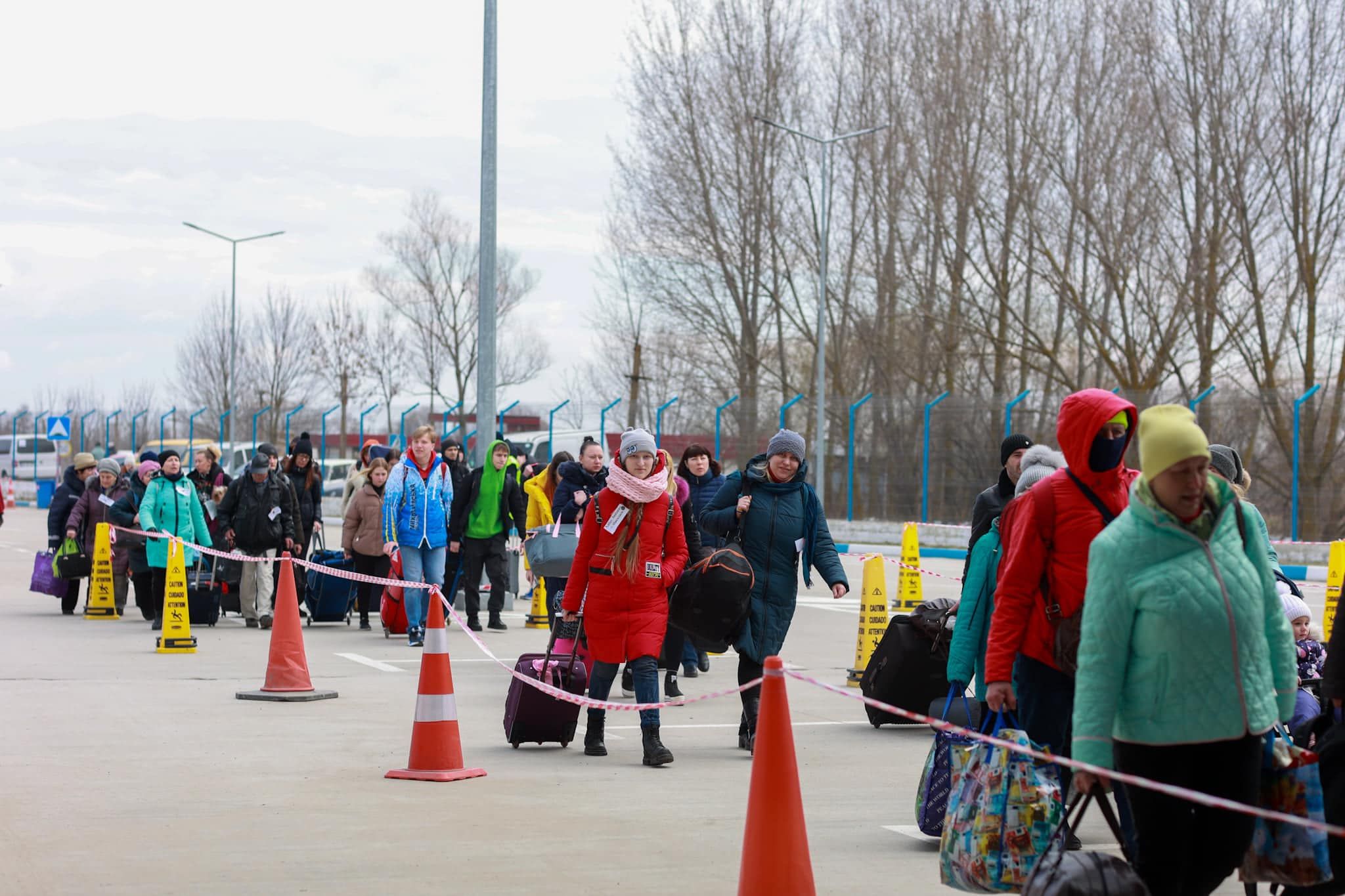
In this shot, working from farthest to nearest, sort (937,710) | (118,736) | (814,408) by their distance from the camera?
(814,408), (118,736), (937,710)

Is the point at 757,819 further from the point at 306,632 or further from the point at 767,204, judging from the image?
the point at 767,204

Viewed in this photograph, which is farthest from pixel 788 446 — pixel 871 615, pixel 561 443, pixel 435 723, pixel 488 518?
pixel 561 443

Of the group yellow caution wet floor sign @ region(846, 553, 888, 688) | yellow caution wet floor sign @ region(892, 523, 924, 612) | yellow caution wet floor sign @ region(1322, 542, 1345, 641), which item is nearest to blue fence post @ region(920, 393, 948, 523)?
yellow caution wet floor sign @ region(892, 523, 924, 612)

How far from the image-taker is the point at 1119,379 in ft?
116

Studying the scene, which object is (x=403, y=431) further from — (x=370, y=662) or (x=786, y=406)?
(x=370, y=662)

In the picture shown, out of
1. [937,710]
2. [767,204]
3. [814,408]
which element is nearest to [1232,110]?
[814,408]

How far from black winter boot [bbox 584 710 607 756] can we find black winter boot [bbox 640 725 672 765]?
385 mm

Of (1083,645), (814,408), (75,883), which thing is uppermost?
(814,408)

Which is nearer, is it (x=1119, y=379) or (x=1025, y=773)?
(x=1025, y=773)

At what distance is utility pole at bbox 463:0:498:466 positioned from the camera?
18109 millimetres

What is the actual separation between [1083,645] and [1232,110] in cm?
2992

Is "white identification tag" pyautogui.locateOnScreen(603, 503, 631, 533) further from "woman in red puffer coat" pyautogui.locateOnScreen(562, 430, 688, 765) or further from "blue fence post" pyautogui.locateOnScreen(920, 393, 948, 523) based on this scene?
"blue fence post" pyautogui.locateOnScreen(920, 393, 948, 523)

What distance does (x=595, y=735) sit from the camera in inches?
354

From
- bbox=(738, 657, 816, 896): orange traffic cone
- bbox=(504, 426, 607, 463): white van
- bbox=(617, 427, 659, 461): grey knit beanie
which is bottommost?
bbox=(738, 657, 816, 896): orange traffic cone
